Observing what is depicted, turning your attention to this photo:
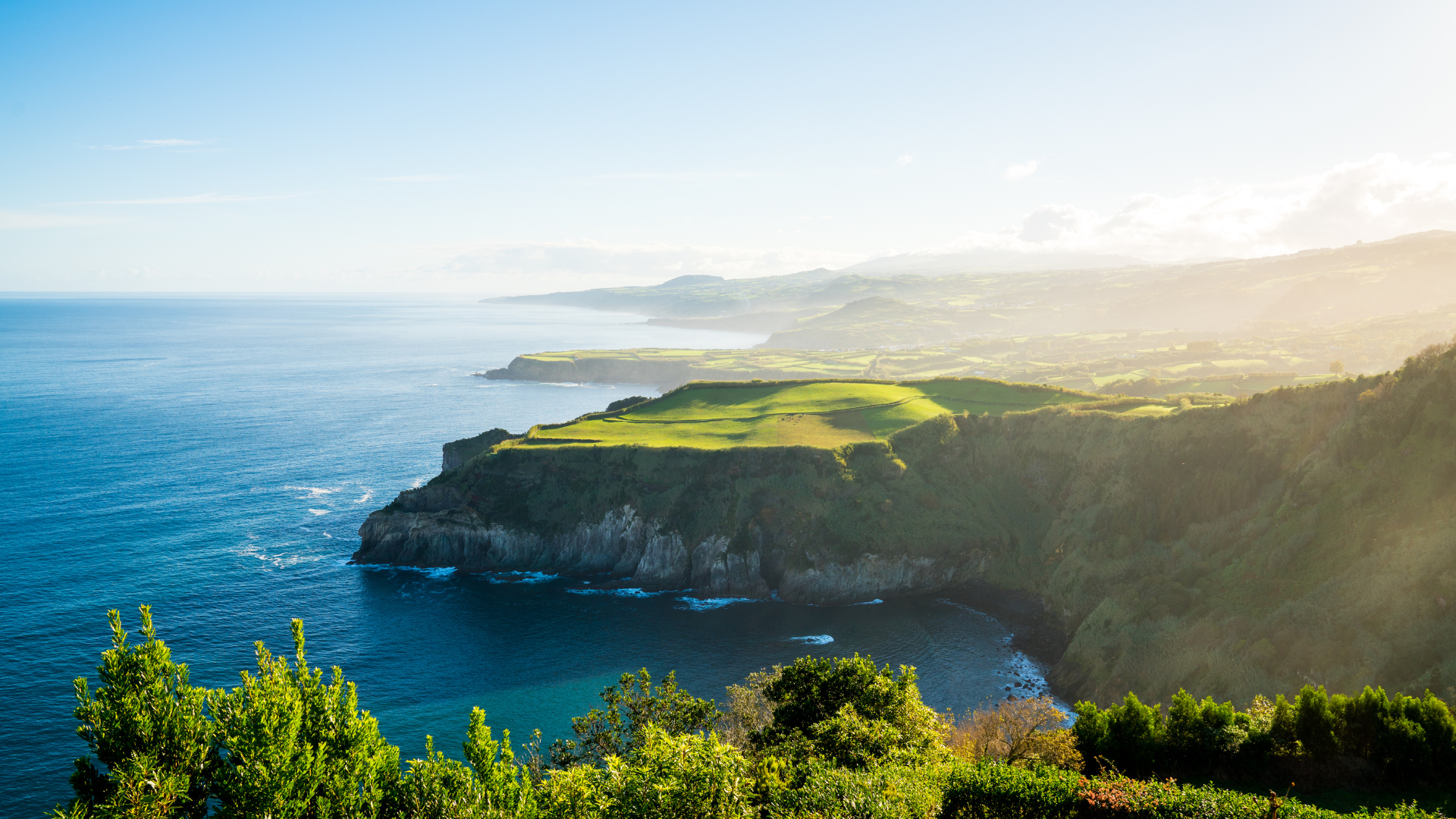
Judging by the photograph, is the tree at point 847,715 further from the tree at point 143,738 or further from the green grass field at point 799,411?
the green grass field at point 799,411

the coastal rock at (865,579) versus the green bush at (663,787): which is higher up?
the green bush at (663,787)

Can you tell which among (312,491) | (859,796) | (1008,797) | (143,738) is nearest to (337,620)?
(312,491)

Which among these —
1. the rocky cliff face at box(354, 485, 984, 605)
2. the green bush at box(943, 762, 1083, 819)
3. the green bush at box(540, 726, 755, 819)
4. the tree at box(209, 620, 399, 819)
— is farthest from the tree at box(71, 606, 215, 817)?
the rocky cliff face at box(354, 485, 984, 605)

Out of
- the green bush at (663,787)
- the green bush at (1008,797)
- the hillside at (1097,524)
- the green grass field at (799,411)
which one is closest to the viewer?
the green bush at (663,787)

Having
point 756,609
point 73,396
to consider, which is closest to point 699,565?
point 756,609

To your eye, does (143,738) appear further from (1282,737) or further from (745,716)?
(1282,737)

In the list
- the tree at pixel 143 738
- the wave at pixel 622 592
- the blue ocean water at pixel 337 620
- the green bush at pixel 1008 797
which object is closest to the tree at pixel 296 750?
the tree at pixel 143 738

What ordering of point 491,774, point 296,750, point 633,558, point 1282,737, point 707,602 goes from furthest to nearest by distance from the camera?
point 633,558 < point 707,602 < point 1282,737 < point 491,774 < point 296,750
